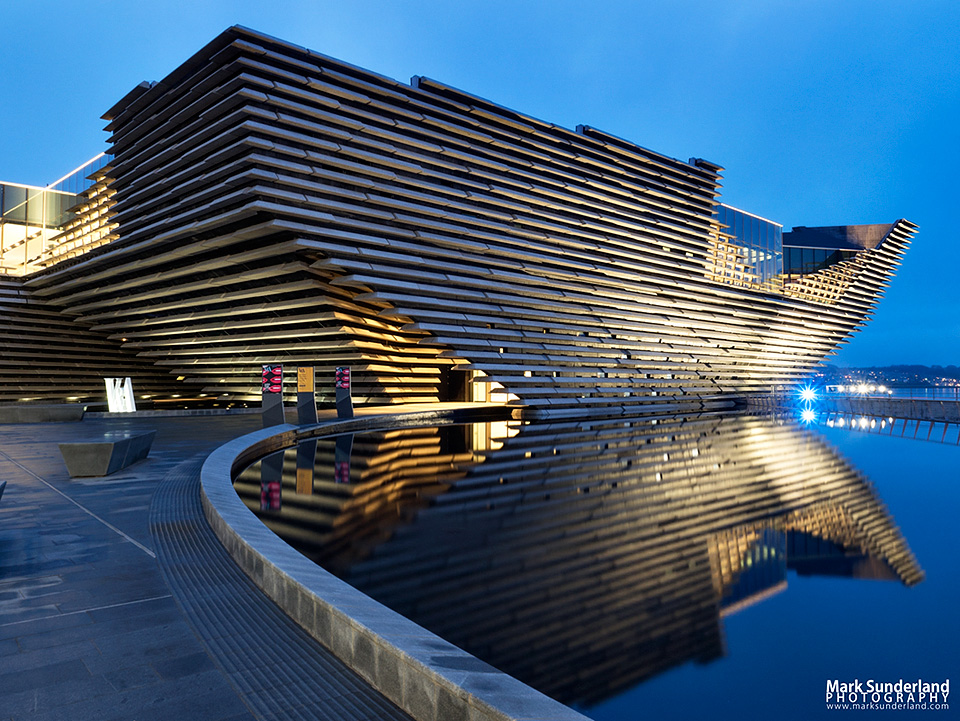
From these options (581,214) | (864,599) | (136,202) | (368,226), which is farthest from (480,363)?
(864,599)

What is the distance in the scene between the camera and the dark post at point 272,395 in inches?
622

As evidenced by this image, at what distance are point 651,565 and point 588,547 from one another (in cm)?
79

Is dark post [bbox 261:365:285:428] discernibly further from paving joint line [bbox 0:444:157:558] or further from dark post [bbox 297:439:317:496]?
paving joint line [bbox 0:444:157:558]

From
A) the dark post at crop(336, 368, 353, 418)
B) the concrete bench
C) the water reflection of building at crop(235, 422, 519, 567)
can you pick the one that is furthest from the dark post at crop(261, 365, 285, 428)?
the concrete bench

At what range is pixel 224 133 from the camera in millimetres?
21891

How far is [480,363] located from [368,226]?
757cm

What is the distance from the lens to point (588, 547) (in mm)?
7074

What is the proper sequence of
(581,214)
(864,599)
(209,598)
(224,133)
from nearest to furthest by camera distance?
(209,598)
(864,599)
(224,133)
(581,214)

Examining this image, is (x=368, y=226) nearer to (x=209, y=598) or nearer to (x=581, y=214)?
(x=581, y=214)

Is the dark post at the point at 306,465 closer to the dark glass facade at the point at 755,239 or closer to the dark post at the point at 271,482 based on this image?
Answer: the dark post at the point at 271,482

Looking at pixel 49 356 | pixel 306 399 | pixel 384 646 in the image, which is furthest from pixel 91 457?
pixel 49 356

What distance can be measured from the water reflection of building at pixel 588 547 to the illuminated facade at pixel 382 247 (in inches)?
514

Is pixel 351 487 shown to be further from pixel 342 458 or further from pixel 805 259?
pixel 805 259

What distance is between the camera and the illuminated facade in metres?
22.8
